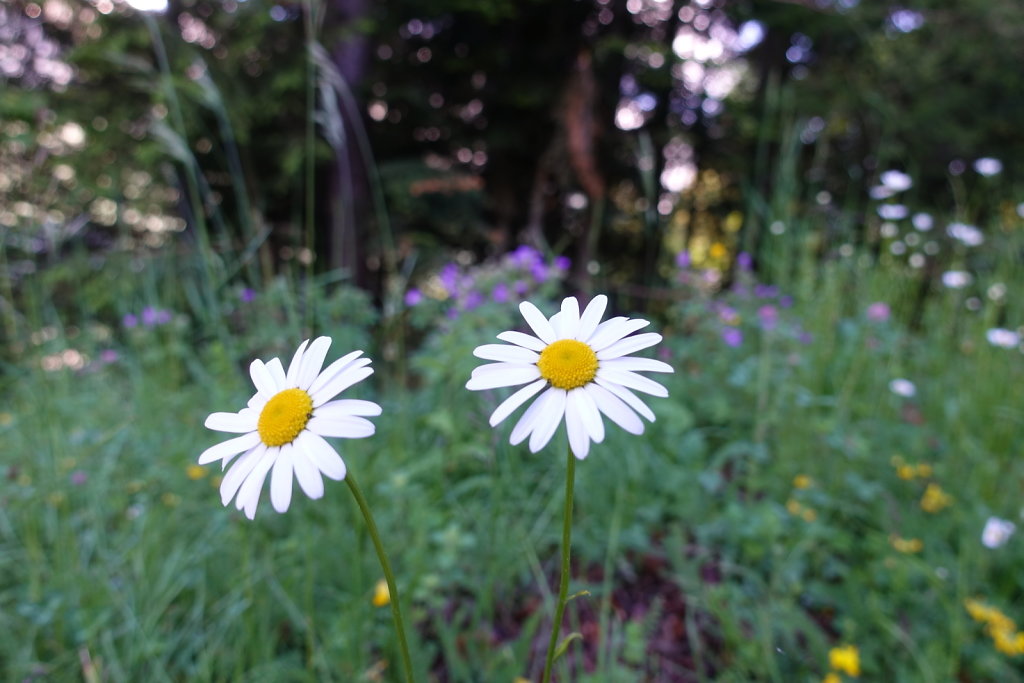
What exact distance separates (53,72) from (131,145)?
1.11m

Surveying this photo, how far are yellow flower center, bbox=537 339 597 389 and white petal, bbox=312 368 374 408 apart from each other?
0.53 ft

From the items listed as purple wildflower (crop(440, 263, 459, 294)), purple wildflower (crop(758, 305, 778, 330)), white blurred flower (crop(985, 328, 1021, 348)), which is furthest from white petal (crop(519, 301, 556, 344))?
white blurred flower (crop(985, 328, 1021, 348))

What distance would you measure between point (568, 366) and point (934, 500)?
1.83 meters

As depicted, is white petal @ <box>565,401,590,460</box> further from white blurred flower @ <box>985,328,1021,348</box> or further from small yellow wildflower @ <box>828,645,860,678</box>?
white blurred flower @ <box>985,328,1021,348</box>

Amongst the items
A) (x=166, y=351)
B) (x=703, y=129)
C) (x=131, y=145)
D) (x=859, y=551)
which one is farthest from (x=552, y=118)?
(x=859, y=551)

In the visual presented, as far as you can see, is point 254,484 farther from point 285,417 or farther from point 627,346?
point 627,346

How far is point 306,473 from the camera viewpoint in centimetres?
54

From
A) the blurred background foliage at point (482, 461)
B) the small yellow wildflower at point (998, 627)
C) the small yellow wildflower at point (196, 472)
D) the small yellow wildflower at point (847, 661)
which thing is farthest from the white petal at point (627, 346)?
the small yellow wildflower at point (196, 472)

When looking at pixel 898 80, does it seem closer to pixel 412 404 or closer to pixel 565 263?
pixel 565 263

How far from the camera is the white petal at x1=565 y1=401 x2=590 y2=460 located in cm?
53

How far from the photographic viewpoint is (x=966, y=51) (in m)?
7.16

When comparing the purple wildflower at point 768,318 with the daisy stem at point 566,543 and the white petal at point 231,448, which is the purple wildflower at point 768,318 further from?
the white petal at point 231,448

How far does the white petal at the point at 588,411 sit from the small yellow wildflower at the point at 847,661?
3.71 feet

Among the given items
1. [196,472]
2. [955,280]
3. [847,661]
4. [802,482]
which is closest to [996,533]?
[802,482]
